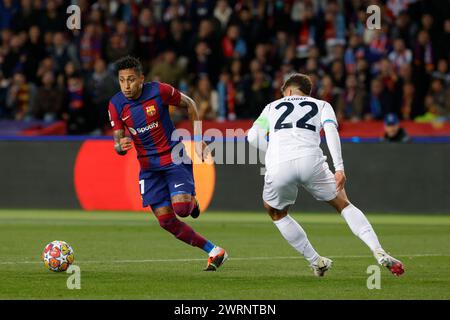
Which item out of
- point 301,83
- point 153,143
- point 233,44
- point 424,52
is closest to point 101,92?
point 233,44

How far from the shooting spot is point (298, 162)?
10.6m

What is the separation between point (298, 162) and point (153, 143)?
1782mm

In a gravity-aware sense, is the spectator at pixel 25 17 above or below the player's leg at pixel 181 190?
above

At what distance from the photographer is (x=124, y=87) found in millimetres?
11422

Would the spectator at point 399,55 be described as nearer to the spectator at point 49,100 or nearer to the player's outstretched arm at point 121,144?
the spectator at point 49,100

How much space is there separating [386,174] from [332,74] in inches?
113

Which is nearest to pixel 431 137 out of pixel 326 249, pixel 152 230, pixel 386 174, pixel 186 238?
pixel 386 174

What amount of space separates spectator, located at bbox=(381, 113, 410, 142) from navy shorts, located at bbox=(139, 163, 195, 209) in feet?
32.0

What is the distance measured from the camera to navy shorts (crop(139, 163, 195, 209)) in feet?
37.9

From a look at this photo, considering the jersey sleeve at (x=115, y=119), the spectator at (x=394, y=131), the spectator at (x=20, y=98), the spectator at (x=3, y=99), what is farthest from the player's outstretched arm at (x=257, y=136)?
the spectator at (x=3, y=99)

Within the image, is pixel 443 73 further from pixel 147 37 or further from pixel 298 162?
pixel 298 162

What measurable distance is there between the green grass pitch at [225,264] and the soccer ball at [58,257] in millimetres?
111

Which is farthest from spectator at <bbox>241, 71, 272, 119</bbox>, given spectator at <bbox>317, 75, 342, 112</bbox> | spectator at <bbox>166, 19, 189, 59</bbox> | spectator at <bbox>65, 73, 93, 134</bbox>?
spectator at <bbox>65, 73, 93, 134</bbox>

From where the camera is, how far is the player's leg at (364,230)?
1005 cm
